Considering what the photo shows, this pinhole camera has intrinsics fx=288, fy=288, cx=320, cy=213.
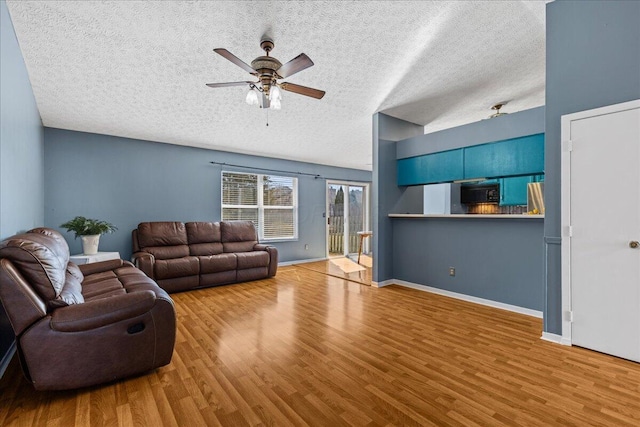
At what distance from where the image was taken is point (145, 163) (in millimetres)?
5195

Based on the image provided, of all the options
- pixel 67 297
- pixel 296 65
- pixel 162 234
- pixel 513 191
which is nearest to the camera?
pixel 67 297

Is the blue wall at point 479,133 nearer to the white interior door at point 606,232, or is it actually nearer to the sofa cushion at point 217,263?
the white interior door at point 606,232

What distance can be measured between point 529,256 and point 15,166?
5052 mm

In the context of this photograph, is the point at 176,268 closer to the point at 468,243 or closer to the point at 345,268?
the point at 345,268

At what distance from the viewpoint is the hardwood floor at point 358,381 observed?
1617 millimetres

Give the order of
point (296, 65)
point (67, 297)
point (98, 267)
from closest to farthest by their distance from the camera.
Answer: point (67, 297) → point (296, 65) → point (98, 267)

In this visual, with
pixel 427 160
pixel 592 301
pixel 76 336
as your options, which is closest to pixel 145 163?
pixel 76 336

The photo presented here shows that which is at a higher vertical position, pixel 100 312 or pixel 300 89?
pixel 300 89

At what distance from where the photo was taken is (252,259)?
5066 mm

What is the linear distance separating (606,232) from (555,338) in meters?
1.00

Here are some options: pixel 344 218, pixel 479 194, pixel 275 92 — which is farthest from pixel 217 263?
pixel 479 194

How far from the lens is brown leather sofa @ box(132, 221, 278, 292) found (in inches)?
171

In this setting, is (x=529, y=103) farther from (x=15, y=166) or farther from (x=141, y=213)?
(x=141, y=213)

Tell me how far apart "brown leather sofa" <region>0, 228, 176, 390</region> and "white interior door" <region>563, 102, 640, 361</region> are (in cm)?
331
